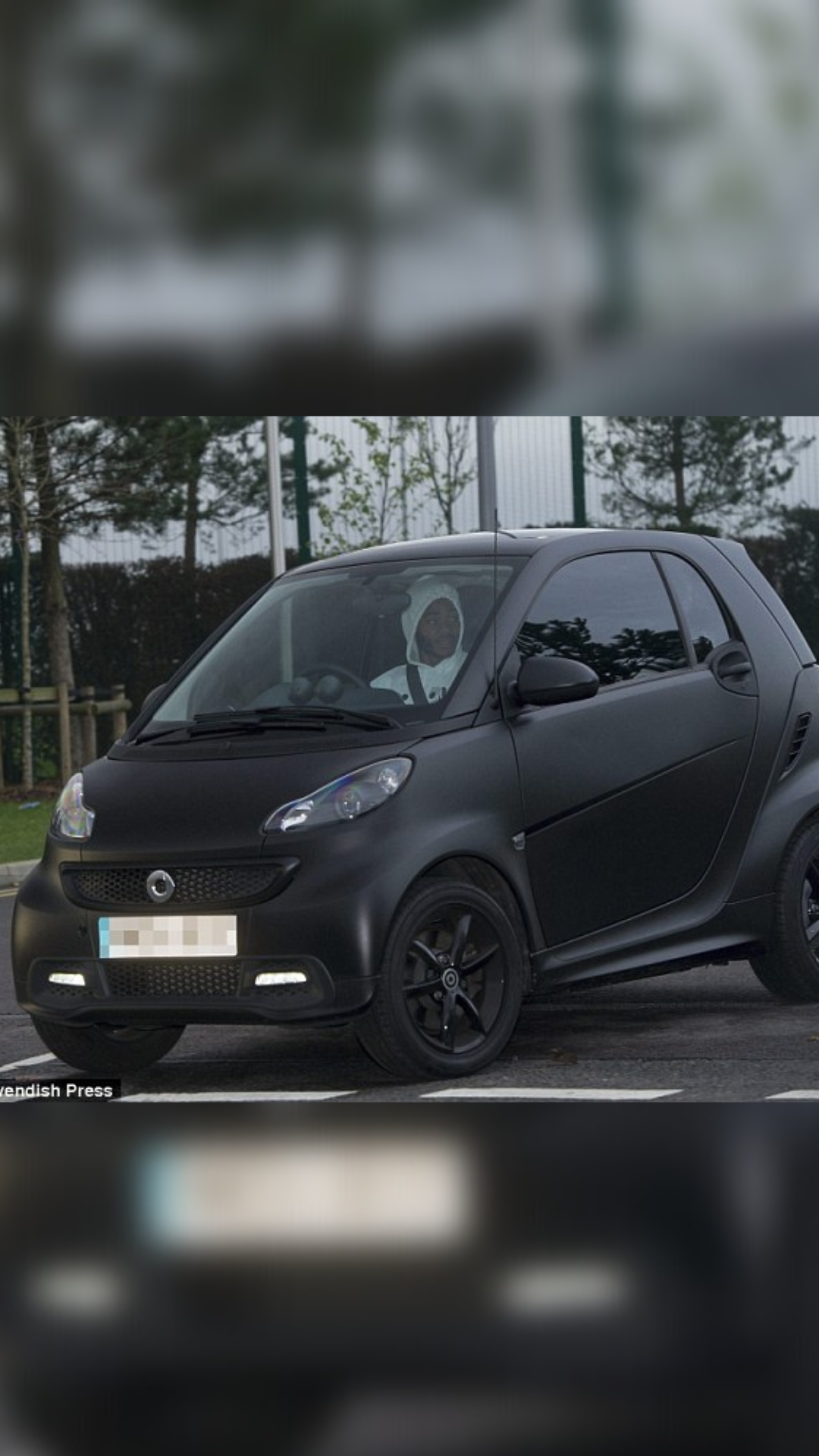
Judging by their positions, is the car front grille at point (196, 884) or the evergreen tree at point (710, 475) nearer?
the car front grille at point (196, 884)

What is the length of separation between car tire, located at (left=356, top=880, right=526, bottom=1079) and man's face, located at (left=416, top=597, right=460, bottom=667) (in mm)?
858

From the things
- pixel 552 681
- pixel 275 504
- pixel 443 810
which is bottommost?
pixel 443 810

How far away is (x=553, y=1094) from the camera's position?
18.4ft

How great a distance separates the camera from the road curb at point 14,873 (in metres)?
14.6

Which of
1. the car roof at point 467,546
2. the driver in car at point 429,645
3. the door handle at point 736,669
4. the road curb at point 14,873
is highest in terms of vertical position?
the car roof at point 467,546

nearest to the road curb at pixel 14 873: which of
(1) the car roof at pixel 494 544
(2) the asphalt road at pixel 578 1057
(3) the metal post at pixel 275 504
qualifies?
(3) the metal post at pixel 275 504

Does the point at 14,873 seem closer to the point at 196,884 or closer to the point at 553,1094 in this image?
the point at 196,884

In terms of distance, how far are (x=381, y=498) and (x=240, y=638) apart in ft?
43.1

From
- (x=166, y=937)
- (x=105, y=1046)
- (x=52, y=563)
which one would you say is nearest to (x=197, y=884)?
(x=166, y=937)

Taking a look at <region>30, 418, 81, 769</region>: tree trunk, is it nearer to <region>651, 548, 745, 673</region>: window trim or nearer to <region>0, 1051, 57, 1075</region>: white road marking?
<region>0, 1051, 57, 1075</region>: white road marking

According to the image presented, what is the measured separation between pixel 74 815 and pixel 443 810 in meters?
1.18

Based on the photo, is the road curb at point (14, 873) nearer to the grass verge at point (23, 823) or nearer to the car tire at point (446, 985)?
the grass verge at point (23, 823)

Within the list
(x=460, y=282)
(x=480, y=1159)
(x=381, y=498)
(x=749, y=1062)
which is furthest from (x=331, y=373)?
(x=381, y=498)

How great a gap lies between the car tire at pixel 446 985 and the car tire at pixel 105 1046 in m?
0.90
